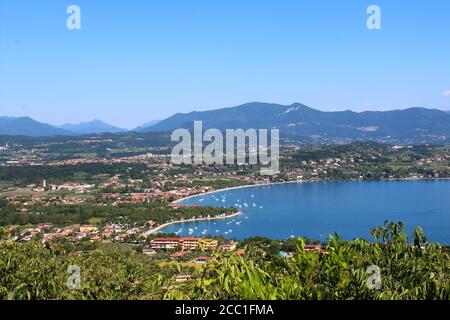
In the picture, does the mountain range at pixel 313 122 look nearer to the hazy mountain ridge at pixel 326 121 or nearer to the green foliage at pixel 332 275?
the hazy mountain ridge at pixel 326 121

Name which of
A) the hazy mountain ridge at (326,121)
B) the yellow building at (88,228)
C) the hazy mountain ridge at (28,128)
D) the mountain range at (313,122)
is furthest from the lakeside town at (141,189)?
the hazy mountain ridge at (28,128)

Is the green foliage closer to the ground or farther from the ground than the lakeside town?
farther from the ground

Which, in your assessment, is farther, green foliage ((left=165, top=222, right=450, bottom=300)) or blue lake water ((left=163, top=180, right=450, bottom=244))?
blue lake water ((left=163, top=180, right=450, bottom=244))

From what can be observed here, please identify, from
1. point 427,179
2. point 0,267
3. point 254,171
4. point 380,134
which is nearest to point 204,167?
point 254,171

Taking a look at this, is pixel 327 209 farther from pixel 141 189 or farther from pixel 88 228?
pixel 88 228

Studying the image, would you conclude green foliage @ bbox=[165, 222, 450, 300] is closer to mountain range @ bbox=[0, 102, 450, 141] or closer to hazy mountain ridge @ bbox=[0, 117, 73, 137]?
mountain range @ bbox=[0, 102, 450, 141]

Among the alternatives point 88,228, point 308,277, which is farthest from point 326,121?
point 308,277

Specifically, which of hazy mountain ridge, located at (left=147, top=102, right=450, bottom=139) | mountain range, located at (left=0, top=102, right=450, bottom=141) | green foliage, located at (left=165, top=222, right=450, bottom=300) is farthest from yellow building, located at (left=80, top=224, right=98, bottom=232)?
hazy mountain ridge, located at (left=147, top=102, right=450, bottom=139)
